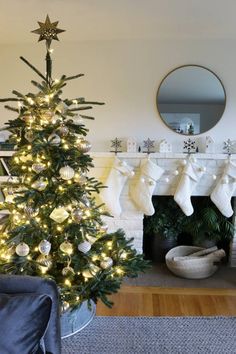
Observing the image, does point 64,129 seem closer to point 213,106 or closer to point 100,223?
point 100,223

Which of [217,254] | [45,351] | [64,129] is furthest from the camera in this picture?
[217,254]

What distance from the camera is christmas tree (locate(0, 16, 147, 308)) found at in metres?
1.64

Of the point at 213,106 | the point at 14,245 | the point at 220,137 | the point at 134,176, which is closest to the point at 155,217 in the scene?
the point at 134,176

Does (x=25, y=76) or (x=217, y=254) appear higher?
(x=25, y=76)

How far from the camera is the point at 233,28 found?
2.52 metres

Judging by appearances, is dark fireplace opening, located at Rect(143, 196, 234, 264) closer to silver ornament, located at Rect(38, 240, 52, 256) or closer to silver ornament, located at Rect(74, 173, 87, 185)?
silver ornament, located at Rect(74, 173, 87, 185)

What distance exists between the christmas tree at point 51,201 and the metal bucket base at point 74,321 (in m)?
0.24

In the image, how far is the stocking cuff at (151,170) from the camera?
266 cm

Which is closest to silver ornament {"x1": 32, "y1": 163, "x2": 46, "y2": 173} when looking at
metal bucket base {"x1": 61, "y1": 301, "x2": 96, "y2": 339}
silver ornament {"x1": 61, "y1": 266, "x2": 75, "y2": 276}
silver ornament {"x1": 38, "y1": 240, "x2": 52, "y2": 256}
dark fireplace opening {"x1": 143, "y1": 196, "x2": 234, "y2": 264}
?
silver ornament {"x1": 38, "y1": 240, "x2": 52, "y2": 256}

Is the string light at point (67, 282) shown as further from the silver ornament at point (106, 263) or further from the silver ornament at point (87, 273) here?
the silver ornament at point (106, 263)

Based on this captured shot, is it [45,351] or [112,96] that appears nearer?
[45,351]

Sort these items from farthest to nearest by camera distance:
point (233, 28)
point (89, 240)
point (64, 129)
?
point (233, 28) → point (89, 240) → point (64, 129)

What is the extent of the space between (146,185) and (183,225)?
623 mm

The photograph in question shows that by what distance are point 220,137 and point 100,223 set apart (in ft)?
5.21
